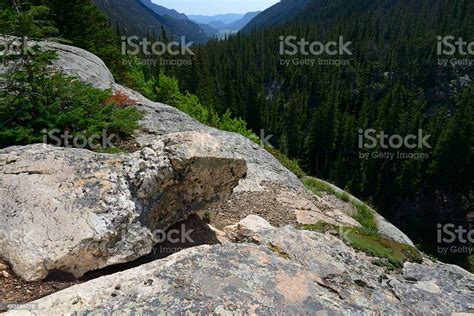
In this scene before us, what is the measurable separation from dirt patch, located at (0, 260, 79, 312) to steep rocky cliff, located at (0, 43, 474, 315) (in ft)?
0.38

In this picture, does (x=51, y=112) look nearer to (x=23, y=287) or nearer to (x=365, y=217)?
(x=23, y=287)

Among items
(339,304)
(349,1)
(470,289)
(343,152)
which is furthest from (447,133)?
(349,1)

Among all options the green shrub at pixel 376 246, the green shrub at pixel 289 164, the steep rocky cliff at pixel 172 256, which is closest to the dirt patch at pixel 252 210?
the green shrub at pixel 376 246

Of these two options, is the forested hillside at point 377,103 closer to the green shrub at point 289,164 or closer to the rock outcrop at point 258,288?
the green shrub at point 289,164

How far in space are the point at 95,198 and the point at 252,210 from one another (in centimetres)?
590

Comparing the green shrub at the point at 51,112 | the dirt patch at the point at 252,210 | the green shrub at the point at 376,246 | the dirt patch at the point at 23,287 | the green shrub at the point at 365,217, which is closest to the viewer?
the dirt patch at the point at 23,287

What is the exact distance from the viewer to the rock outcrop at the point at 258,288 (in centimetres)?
443

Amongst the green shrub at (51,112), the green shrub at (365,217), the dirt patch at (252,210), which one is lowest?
the green shrub at (365,217)

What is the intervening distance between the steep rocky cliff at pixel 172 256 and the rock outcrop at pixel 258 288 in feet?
0.05

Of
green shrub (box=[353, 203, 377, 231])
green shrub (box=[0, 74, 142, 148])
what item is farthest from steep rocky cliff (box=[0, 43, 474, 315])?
green shrub (box=[353, 203, 377, 231])

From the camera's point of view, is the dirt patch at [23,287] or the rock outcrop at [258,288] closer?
the rock outcrop at [258,288]

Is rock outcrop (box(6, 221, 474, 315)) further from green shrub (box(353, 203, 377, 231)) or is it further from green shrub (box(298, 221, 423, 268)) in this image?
green shrub (box(353, 203, 377, 231))

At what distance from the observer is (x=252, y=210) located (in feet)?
36.5

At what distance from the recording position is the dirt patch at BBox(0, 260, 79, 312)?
4.88 metres
